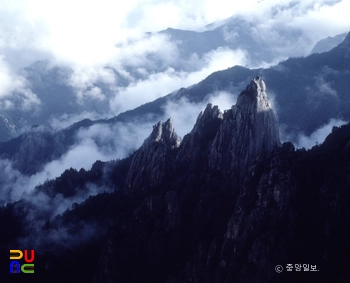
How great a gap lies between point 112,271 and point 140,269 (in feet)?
35.2

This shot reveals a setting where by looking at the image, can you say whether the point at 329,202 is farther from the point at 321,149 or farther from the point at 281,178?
the point at 321,149

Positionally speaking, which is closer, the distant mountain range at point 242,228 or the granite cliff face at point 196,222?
the distant mountain range at point 242,228

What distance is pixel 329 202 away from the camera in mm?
142000

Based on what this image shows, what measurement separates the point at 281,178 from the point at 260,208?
12852 millimetres

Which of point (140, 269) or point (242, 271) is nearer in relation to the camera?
point (242, 271)

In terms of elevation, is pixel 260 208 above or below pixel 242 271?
above

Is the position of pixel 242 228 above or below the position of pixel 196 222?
below

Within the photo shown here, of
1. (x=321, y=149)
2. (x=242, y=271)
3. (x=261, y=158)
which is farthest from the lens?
(x=321, y=149)

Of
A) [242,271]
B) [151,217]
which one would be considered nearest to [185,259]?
[151,217]

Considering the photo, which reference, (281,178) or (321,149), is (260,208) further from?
(321,149)

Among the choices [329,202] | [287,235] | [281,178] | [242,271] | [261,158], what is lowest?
[242,271]

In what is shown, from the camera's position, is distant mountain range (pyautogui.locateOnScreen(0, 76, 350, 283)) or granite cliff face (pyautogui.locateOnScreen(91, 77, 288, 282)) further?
granite cliff face (pyautogui.locateOnScreen(91, 77, 288, 282))

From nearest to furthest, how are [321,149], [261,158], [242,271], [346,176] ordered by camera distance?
[242,271]
[346,176]
[261,158]
[321,149]

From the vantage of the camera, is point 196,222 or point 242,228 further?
point 196,222
